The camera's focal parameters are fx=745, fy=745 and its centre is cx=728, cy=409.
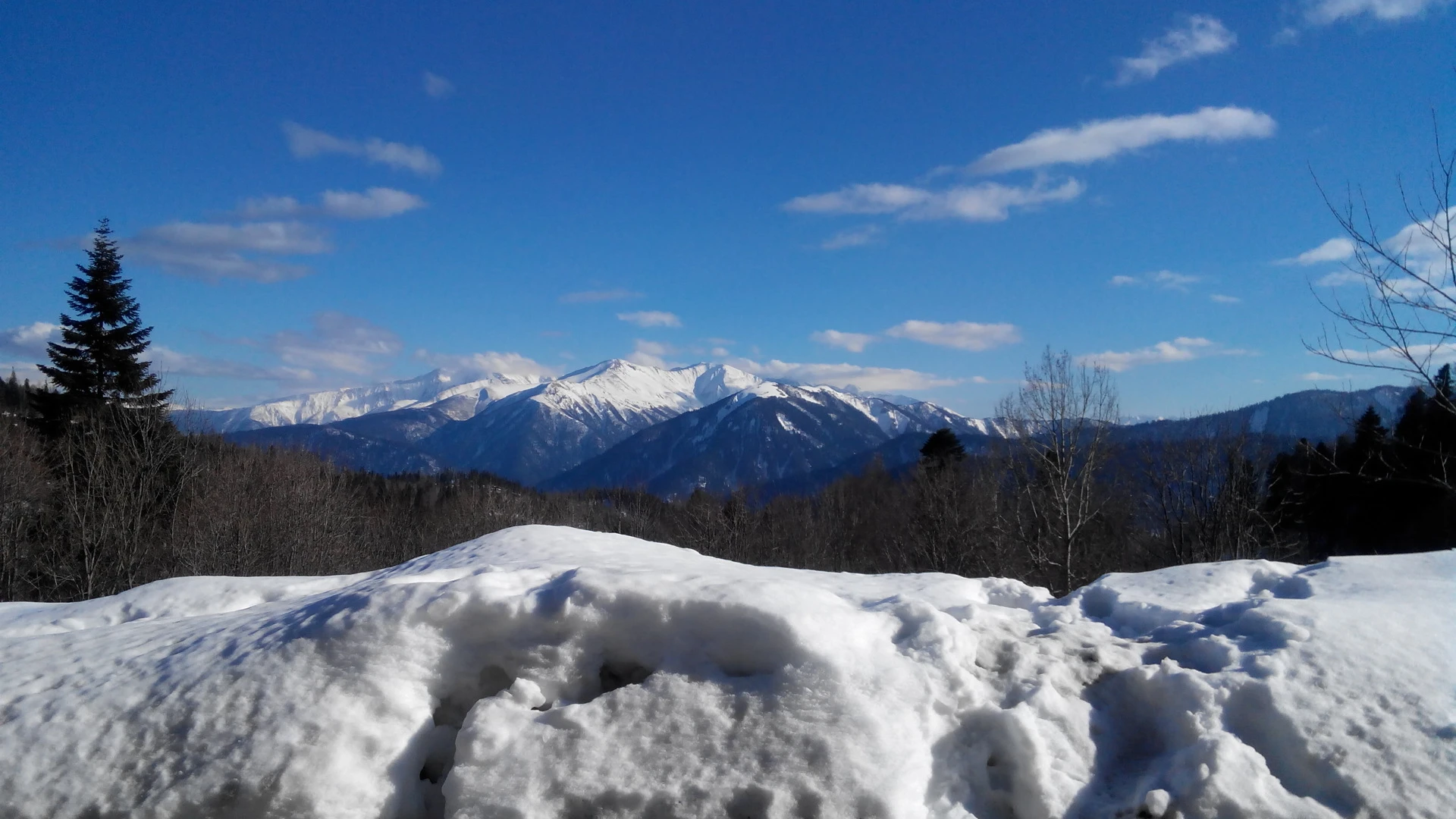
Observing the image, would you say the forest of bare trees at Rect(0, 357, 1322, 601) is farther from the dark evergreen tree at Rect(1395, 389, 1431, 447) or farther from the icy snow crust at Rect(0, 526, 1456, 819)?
the icy snow crust at Rect(0, 526, 1456, 819)

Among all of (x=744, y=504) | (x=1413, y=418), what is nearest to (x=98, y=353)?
(x=744, y=504)

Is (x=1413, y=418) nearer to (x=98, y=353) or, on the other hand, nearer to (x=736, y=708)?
(x=736, y=708)

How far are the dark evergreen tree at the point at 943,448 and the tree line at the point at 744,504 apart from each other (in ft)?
Answer: 0.94

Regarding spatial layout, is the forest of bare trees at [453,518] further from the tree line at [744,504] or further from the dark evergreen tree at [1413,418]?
the dark evergreen tree at [1413,418]

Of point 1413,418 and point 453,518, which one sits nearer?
point 1413,418

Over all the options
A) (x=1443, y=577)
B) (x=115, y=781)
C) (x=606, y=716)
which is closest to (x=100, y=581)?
(x=115, y=781)

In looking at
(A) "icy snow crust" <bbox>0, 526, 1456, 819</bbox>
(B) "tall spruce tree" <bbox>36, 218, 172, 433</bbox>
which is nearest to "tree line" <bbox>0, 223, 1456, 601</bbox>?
(B) "tall spruce tree" <bbox>36, 218, 172, 433</bbox>

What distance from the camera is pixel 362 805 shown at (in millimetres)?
4855

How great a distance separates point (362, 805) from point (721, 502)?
5659cm

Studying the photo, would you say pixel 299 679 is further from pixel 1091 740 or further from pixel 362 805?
pixel 1091 740

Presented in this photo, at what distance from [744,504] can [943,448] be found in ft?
50.4

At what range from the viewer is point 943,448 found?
54531 mm

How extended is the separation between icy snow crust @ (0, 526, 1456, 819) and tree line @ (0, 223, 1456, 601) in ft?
58.1

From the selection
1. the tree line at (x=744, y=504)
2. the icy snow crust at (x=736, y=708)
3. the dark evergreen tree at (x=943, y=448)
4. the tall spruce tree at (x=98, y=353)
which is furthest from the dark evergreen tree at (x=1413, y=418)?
the tall spruce tree at (x=98, y=353)
